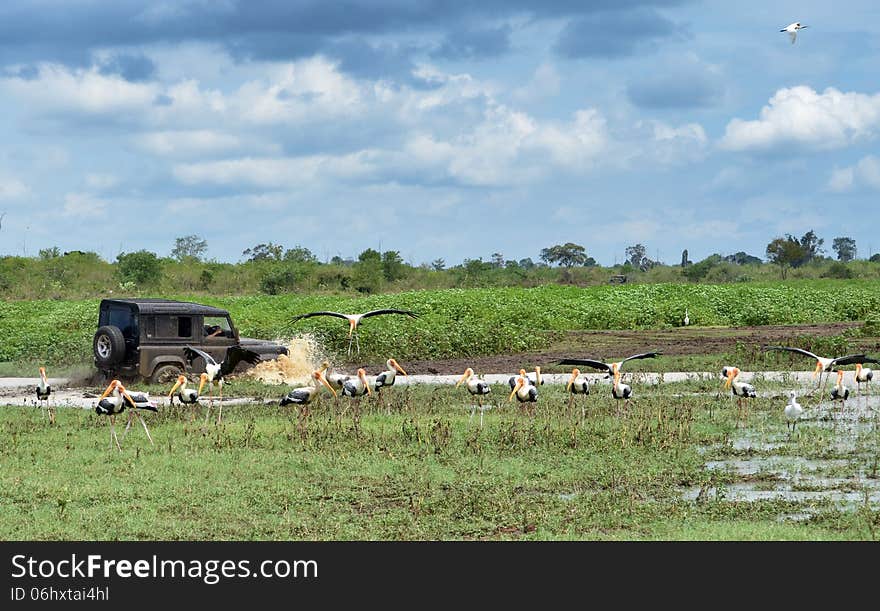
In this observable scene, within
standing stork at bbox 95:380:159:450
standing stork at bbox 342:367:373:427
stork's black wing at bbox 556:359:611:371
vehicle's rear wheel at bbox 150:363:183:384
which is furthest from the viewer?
vehicle's rear wheel at bbox 150:363:183:384

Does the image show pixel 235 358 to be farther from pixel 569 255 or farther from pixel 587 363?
pixel 569 255

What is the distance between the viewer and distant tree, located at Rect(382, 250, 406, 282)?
66125mm

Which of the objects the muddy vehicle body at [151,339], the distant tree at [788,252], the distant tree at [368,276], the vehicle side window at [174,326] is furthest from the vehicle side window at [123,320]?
the distant tree at [788,252]

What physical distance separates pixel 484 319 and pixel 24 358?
1335cm

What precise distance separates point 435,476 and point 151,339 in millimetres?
11858

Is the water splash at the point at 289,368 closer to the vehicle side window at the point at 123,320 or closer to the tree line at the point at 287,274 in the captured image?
the vehicle side window at the point at 123,320

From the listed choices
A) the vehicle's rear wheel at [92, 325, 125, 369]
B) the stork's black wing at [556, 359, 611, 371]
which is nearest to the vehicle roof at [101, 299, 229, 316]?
the vehicle's rear wheel at [92, 325, 125, 369]

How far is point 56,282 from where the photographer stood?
183ft

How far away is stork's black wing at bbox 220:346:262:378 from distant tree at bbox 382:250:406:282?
39933mm

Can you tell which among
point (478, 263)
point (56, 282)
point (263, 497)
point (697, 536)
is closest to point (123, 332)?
point (263, 497)

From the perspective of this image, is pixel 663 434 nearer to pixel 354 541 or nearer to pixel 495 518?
pixel 495 518

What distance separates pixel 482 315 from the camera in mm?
35531

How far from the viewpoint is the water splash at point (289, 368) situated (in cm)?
2566

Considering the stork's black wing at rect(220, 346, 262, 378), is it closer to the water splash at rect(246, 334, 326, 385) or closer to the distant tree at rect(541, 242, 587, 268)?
the water splash at rect(246, 334, 326, 385)
